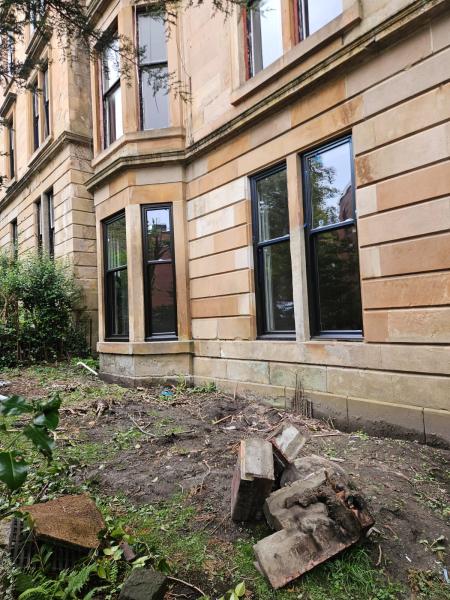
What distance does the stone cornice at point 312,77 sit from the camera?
4141 mm

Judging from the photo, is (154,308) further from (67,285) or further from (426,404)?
(426,404)

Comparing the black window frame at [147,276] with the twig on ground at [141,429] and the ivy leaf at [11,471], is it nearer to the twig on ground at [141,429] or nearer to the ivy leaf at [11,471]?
the twig on ground at [141,429]

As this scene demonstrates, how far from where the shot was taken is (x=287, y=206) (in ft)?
19.3

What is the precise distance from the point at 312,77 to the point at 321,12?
1.03 metres

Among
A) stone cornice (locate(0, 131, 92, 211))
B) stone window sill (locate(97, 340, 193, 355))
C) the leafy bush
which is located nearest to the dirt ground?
stone window sill (locate(97, 340, 193, 355))

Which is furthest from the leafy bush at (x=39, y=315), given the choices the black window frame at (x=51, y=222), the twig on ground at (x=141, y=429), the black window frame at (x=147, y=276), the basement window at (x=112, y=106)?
the twig on ground at (x=141, y=429)

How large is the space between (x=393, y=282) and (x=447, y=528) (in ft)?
8.10

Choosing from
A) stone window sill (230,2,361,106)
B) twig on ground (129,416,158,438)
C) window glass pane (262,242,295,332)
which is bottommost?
twig on ground (129,416,158,438)

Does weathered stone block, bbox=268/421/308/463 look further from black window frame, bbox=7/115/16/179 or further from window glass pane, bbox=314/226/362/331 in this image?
black window frame, bbox=7/115/16/179

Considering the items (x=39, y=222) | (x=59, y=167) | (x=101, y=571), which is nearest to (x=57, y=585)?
(x=101, y=571)

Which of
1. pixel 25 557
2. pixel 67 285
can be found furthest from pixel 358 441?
pixel 67 285

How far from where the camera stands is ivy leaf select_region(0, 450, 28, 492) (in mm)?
1434

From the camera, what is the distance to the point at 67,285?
10.4 m

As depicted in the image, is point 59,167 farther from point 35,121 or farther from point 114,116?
point 35,121
